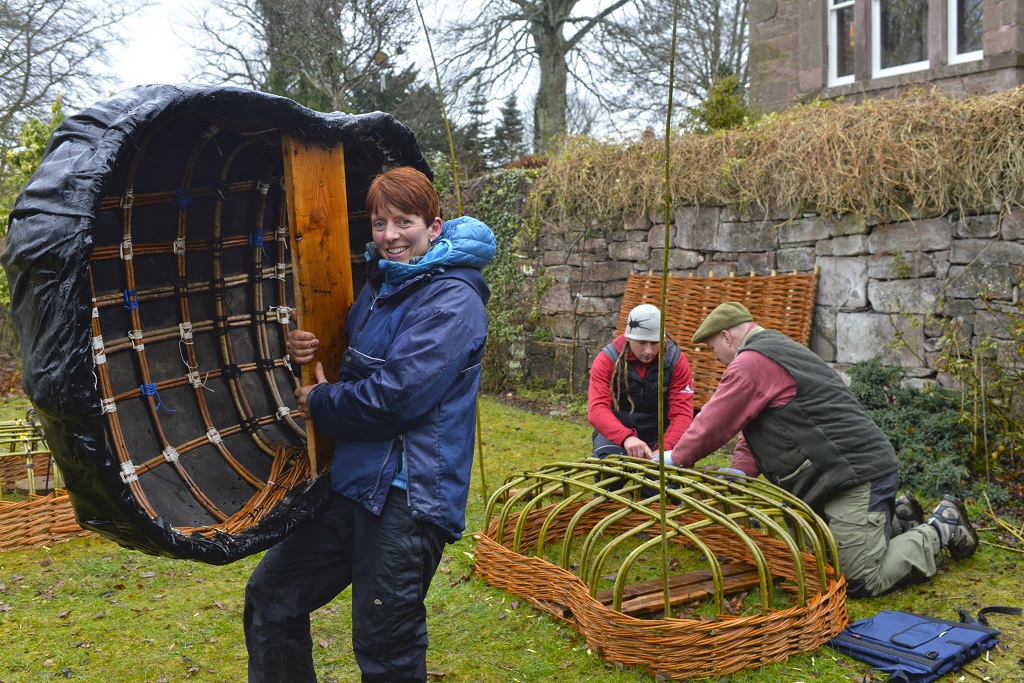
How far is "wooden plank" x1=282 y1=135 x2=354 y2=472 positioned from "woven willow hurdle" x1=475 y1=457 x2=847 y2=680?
1.50 metres

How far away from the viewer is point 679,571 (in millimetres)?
4594

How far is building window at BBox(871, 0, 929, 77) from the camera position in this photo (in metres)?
10.1

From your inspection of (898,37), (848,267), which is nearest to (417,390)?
(848,267)

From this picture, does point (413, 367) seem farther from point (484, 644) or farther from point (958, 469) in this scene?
point (958, 469)

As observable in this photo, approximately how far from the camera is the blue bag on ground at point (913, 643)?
336 cm

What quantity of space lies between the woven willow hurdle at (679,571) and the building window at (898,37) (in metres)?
7.74

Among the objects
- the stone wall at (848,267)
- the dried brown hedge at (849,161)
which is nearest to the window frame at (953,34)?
the dried brown hedge at (849,161)

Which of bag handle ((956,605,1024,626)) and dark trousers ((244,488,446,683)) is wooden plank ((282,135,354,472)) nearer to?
dark trousers ((244,488,446,683))

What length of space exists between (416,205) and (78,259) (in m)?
0.96

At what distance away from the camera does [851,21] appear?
10.8 meters

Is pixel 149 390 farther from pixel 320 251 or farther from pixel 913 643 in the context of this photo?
pixel 913 643

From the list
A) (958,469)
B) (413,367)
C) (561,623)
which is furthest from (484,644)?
(958,469)

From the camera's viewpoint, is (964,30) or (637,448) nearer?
(637,448)

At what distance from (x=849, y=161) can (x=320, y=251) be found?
18.5 ft
